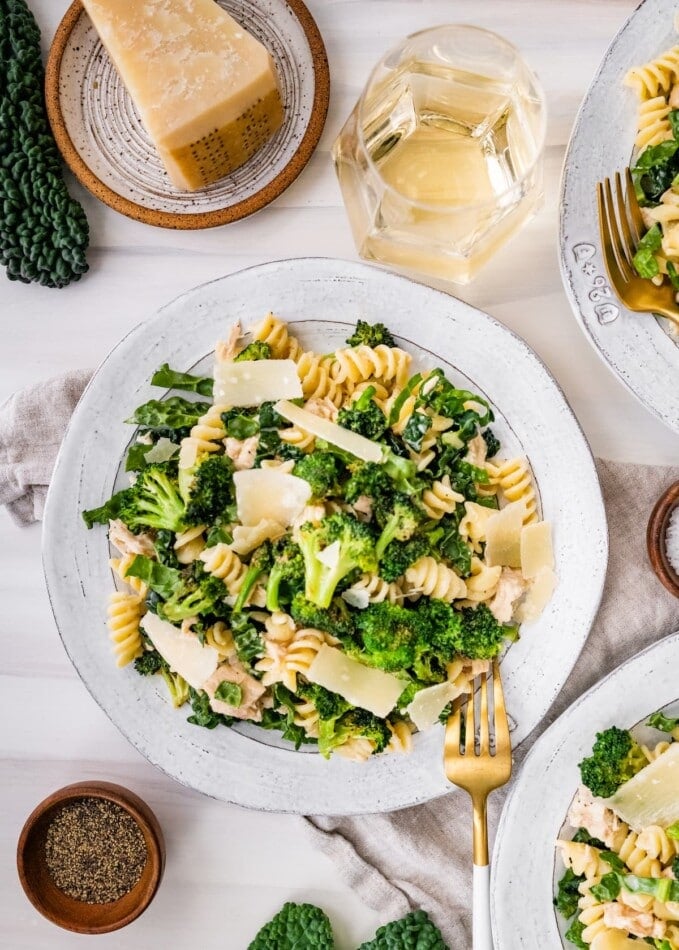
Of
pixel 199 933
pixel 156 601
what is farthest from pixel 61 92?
pixel 199 933

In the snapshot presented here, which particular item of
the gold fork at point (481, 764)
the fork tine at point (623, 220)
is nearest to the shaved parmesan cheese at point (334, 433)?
the gold fork at point (481, 764)

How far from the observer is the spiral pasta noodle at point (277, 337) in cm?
278

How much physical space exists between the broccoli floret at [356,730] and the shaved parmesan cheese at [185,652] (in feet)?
1.37

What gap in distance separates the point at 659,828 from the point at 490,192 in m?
2.07

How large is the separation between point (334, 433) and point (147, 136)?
131 cm

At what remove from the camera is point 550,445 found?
2.80m

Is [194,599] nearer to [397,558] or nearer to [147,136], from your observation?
[397,558]

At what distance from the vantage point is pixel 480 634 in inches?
106

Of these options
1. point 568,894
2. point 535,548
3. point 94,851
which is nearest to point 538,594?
point 535,548

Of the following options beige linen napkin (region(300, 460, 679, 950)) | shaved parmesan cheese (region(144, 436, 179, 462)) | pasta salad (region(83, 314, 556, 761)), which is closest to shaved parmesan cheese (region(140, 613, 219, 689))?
pasta salad (region(83, 314, 556, 761))

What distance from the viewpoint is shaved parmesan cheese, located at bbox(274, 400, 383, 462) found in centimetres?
257

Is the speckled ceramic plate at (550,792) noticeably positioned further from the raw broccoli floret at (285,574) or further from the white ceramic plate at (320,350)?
the raw broccoli floret at (285,574)

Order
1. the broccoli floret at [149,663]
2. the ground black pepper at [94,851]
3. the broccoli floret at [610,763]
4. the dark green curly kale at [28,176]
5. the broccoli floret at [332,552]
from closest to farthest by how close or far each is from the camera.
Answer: the broccoli floret at [332,552]
the broccoli floret at [610,763]
the broccoli floret at [149,663]
the dark green curly kale at [28,176]
the ground black pepper at [94,851]

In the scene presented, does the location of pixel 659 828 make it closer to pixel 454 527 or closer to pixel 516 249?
pixel 454 527
